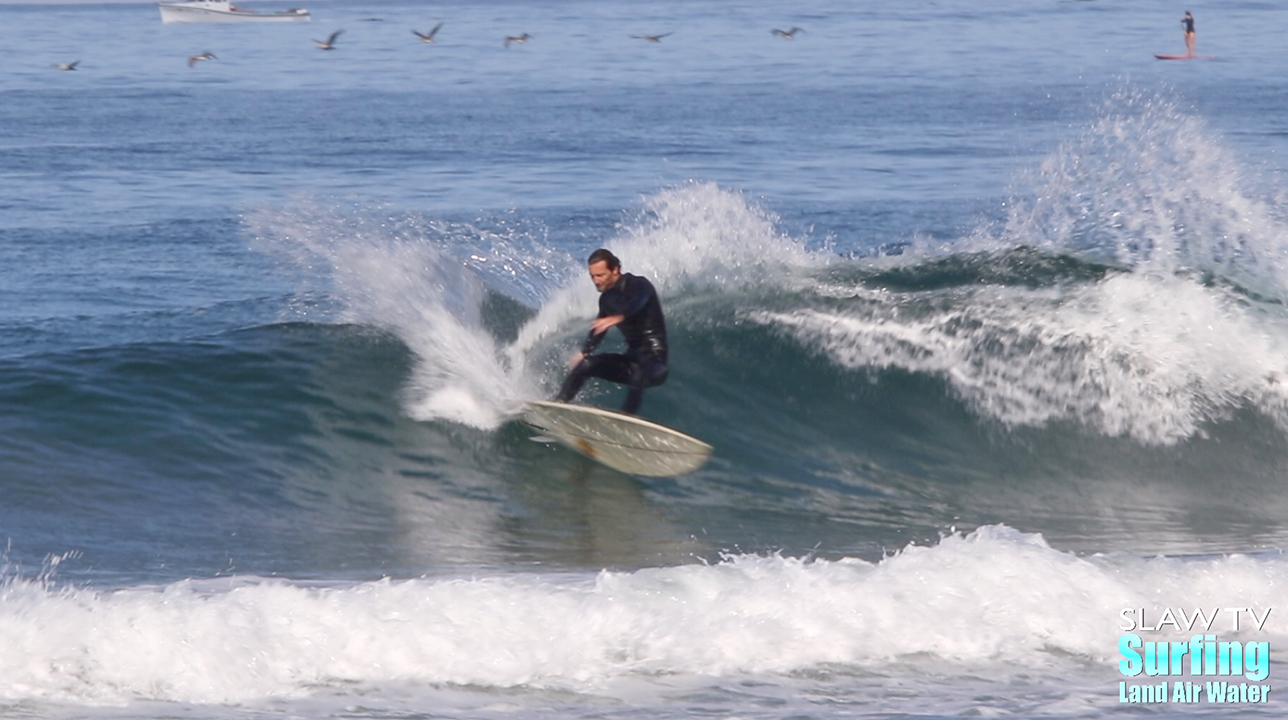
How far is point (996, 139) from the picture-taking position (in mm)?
29594

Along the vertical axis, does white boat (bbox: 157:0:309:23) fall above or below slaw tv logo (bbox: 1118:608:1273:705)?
above

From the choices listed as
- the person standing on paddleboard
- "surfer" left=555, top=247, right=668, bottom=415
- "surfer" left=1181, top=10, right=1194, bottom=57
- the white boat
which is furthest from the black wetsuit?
the white boat

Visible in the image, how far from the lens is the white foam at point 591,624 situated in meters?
6.17

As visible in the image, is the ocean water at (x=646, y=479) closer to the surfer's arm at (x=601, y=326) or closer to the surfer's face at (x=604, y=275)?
the surfer's arm at (x=601, y=326)

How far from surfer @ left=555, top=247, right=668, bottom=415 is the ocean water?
2.38 feet

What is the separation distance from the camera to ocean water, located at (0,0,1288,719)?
6.36 metres

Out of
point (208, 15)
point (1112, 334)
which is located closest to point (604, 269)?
point (1112, 334)

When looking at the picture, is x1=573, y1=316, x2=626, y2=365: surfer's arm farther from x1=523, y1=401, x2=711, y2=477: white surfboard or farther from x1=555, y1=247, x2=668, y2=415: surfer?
x1=523, y1=401, x2=711, y2=477: white surfboard

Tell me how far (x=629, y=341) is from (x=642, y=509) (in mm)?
1127

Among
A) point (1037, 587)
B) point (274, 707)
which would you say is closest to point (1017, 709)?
point (1037, 587)

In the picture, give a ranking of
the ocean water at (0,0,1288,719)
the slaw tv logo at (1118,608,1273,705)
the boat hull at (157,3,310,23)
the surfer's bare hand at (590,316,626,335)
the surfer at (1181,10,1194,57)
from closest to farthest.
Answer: the slaw tv logo at (1118,608,1273,705)
the ocean water at (0,0,1288,719)
the surfer's bare hand at (590,316,626,335)
the surfer at (1181,10,1194,57)
the boat hull at (157,3,310,23)

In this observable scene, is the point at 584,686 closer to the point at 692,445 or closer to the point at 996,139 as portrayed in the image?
the point at 692,445

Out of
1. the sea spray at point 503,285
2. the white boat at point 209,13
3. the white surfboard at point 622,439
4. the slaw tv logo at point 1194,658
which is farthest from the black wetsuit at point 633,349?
the white boat at point 209,13

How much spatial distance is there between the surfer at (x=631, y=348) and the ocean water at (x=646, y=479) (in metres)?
0.72
